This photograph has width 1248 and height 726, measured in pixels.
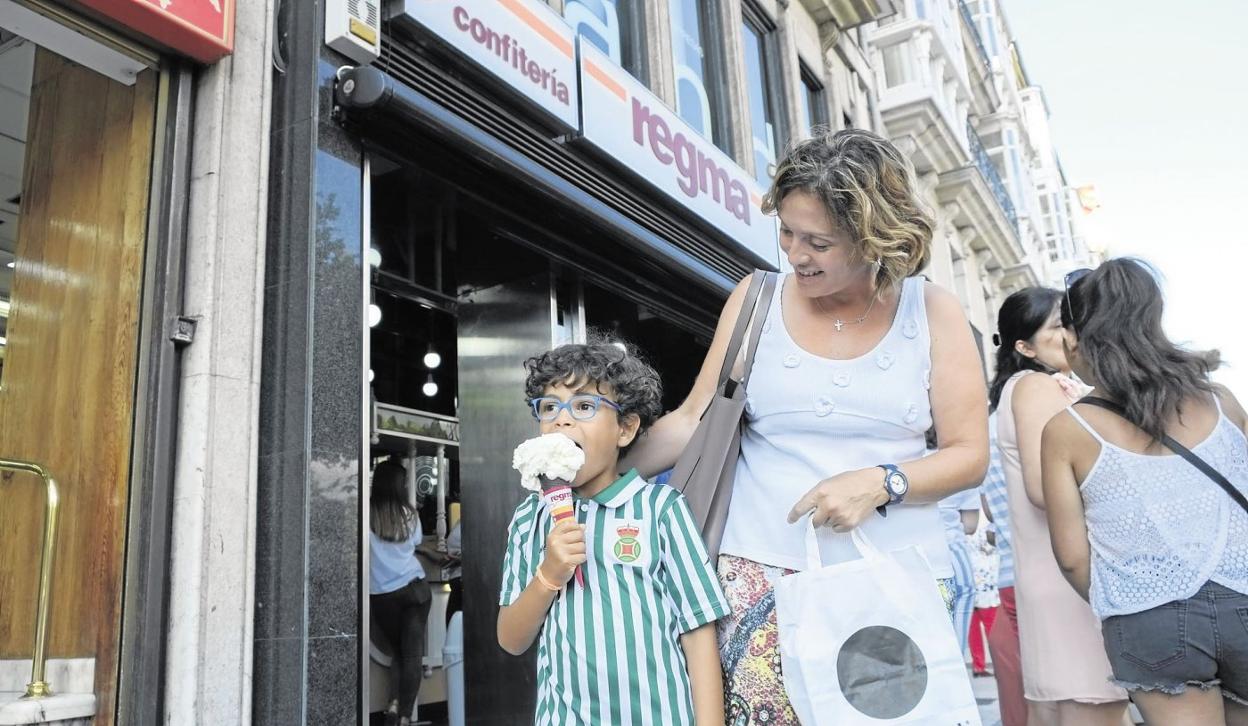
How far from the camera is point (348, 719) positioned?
395cm

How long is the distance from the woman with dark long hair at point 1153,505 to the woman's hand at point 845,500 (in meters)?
1.12

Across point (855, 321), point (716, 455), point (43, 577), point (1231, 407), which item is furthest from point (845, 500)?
point (43, 577)

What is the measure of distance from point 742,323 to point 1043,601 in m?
1.68

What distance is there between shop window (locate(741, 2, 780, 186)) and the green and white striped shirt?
8.79 meters

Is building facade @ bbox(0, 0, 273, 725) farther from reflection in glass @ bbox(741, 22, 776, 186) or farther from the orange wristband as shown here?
reflection in glass @ bbox(741, 22, 776, 186)

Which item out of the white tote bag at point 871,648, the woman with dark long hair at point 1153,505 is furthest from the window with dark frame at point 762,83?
the white tote bag at point 871,648

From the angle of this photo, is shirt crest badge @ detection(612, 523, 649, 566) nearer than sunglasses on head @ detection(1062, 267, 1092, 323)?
Yes

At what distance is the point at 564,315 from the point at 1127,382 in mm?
4404

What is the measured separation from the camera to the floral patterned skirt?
1.96m

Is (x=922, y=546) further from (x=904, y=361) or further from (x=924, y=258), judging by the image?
(x=924, y=258)

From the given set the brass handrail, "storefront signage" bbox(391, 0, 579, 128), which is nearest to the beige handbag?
the brass handrail

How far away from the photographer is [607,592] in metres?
2.23

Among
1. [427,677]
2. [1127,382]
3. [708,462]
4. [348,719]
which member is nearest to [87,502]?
[348,719]

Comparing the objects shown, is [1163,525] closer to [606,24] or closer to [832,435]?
[832,435]
